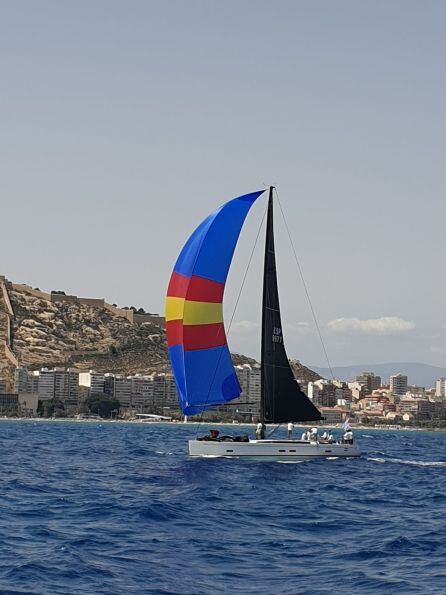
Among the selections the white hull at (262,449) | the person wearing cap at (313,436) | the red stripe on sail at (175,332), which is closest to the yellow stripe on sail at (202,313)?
the red stripe on sail at (175,332)

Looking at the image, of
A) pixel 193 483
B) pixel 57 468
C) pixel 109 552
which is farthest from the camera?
pixel 57 468

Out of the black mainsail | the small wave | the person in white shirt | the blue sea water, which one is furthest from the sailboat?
the small wave

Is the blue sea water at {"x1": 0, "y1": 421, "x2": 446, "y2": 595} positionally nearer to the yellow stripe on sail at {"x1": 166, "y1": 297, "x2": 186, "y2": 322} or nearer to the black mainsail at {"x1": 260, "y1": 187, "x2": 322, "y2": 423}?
the black mainsail at {"x1": 260, "y1": 187, "x2": 322, "y2": 423}

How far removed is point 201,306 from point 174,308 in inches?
49.6

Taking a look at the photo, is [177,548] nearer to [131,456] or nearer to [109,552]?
[109,552]

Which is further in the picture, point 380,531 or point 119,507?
point 119,507

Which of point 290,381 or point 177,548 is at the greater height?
point 290,381

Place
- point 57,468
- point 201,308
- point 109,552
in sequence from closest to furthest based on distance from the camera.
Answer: point 109,552 → point 57,468 → point 201,308

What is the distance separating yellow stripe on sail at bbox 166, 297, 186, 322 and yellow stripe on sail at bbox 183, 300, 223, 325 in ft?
0.75

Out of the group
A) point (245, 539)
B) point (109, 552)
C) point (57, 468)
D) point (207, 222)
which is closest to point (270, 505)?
point (245, 539)

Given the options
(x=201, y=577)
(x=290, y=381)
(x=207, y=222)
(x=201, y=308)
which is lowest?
(x=201, y=577)

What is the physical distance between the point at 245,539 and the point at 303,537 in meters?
1.48

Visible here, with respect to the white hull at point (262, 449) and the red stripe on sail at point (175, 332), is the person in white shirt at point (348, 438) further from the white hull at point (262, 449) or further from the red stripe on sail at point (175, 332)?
the red stripe on sail at point (175, 332)

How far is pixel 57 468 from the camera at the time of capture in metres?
45.8
